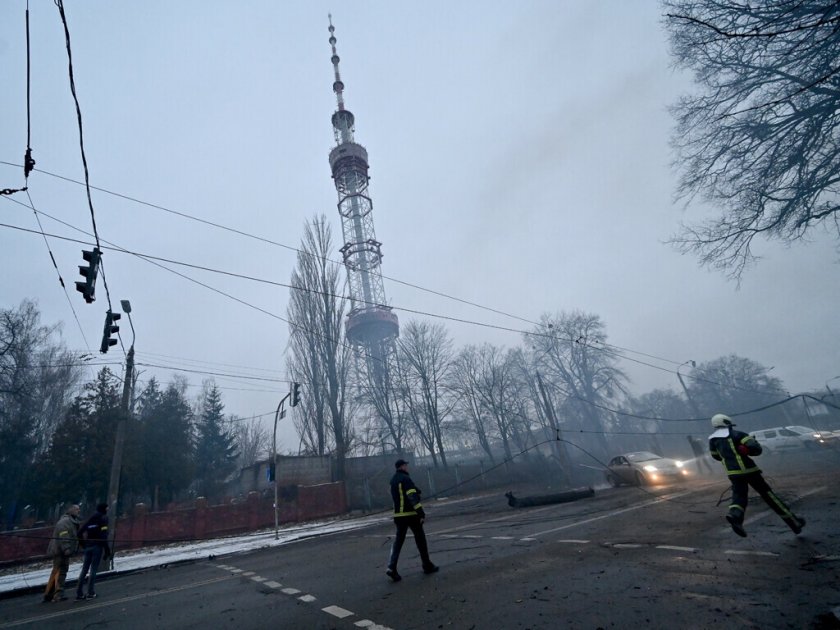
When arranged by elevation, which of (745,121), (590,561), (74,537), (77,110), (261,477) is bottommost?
(590,561)

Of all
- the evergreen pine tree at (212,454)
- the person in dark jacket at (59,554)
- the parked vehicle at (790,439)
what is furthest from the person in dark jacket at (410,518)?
the evergreen pine tree at (212,454)

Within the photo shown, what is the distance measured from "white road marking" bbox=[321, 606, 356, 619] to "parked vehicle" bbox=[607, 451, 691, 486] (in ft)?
52.5

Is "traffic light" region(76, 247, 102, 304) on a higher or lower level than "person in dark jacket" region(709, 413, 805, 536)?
higher

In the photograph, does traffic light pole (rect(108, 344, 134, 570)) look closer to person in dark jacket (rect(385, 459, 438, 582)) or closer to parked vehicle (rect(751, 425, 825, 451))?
person in dark jacket (rect(385, 459, 438, 582))

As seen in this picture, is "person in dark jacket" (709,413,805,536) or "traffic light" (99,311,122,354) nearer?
"person in dark jacket" (709,413,805,536)

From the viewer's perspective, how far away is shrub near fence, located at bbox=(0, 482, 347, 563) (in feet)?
59.4

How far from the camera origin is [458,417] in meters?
43.6

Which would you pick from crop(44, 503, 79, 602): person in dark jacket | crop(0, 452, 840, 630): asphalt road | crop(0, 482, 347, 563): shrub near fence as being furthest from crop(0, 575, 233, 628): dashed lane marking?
crop(0, 482, 347, 563): shrub near fence

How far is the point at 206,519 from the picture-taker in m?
22.4

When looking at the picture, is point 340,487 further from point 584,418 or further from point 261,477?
point 584,418

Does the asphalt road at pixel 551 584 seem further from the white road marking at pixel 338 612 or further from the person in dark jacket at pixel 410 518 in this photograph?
the person in dark jacket at pixel 410 518

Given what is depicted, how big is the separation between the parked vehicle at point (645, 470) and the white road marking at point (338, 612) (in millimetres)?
15989

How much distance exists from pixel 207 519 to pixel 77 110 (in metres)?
22.6

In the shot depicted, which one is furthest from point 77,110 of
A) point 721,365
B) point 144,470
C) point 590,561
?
point 721,365
